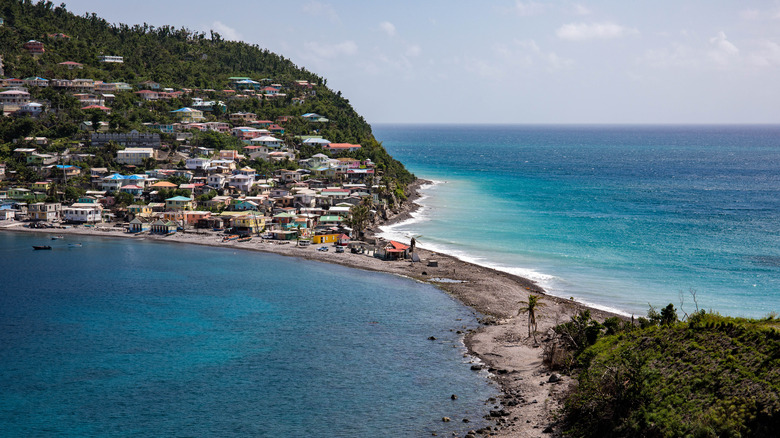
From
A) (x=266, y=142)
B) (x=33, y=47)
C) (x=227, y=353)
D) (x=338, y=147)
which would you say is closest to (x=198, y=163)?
(x=266, y=142)

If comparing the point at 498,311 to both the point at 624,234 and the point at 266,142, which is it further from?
the point at 266,142

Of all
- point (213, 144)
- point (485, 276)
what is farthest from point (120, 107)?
point (485, 276)

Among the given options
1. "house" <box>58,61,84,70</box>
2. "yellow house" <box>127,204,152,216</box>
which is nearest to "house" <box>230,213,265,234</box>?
"yellow house" <box>127,204,152,216</box>

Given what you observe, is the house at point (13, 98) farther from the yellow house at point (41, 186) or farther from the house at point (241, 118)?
the house at point (241, 118)

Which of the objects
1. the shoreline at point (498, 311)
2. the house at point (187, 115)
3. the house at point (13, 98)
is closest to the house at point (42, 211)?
the shoreline at point (498, 311)

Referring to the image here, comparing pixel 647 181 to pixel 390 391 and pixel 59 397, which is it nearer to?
pixel 390 391

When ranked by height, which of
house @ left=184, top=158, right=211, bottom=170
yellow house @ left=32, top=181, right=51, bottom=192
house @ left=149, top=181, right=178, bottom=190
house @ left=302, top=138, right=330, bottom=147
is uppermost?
house @ left=302, top=138, right=330, bottom=147

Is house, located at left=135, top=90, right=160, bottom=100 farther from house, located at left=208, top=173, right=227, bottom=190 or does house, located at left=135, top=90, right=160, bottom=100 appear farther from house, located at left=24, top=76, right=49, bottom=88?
house, located at left=208, top=173, right=227, bottom=190
